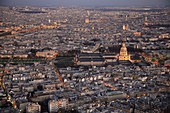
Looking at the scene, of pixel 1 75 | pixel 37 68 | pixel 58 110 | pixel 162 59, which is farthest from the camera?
pixel 162 59

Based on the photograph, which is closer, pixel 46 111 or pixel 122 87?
pixel 46 111

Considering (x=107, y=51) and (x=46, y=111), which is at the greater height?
(x=107, y=51)

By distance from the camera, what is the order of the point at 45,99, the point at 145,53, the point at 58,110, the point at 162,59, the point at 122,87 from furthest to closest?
the point at 145,53
the point at 162,59
the point at 122,87
the point at 45,99
the point at 58,110

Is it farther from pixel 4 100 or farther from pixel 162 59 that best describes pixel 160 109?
pixel 162 59

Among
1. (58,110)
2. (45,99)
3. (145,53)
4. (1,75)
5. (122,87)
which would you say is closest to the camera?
(58,110)

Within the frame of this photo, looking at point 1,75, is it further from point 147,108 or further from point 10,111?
point 147,108

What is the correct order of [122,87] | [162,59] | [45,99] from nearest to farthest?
[45,99]
[122,87]
[162,59]

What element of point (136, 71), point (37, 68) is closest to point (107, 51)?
point (136, 71)

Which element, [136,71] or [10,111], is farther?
[136,71]

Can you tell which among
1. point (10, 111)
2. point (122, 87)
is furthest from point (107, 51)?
point (10, 111)
